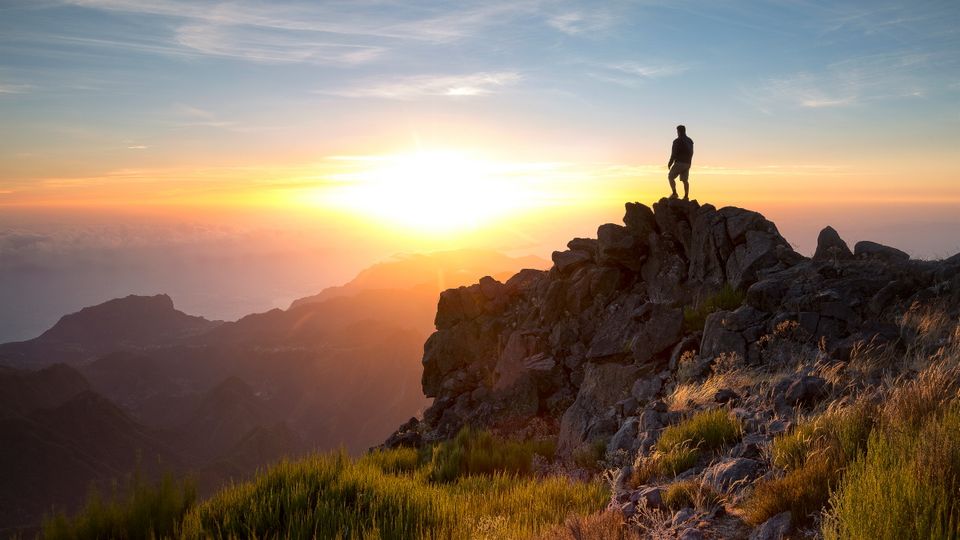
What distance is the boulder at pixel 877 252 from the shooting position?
15.1 meters

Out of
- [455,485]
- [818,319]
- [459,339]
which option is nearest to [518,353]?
[459,339]

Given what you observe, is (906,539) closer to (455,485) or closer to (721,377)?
(455,485)

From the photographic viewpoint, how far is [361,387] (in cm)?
17962

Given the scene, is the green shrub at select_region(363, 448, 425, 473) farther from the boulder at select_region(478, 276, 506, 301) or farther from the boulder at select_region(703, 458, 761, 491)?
the boulder at select_region(478, 276, 506, 301)

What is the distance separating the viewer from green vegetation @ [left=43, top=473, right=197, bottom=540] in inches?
257

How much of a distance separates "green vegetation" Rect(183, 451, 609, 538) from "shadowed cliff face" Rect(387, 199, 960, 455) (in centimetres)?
307

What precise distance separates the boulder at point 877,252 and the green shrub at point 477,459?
11170mm

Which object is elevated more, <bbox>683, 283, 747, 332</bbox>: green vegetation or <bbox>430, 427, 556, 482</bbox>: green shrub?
<bbox>683, 283, 747, 332</bbox>: green vegetation

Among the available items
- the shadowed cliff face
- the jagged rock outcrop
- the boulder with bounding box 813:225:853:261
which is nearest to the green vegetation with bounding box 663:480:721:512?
the shadowed cliff face

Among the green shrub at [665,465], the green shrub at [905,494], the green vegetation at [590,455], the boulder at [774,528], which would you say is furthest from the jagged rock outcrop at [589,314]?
the green shrub at [905,494]

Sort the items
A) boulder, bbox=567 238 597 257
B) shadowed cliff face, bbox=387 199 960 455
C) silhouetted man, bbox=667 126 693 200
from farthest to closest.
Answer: boulder, bbox=567 238 597 257, silhouetted man, bbox=667 126 693 200, shadowed cliff face, bbox=387 199 960 455

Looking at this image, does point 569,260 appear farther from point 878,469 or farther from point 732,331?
point 878,469

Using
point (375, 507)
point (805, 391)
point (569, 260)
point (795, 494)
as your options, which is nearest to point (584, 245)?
point (569, 260)

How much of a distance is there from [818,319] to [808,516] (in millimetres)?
9333
